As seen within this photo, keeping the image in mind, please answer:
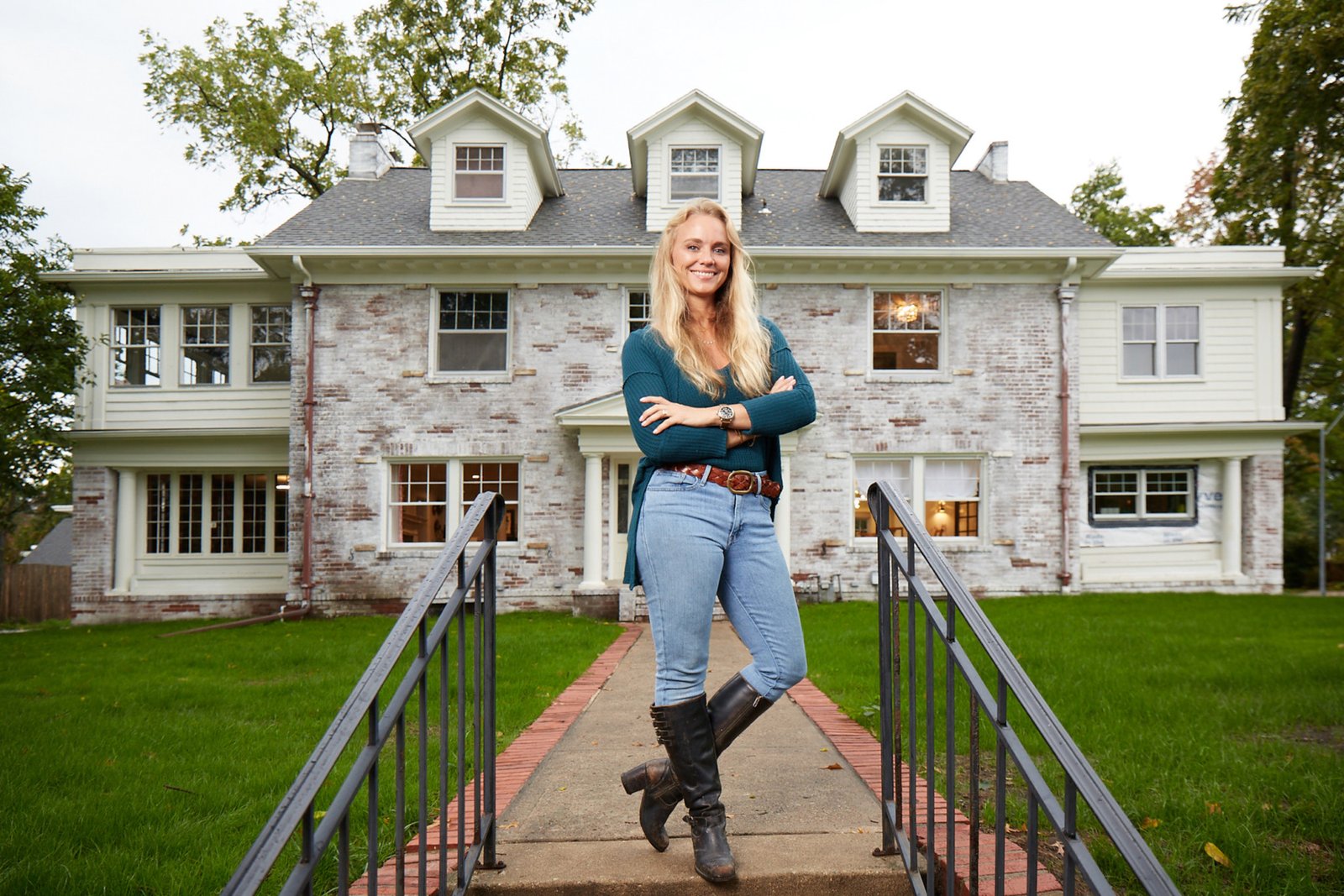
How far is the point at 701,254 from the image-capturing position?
241 cm

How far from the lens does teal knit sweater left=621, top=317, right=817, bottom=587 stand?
2211mm

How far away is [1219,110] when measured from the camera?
16.8m

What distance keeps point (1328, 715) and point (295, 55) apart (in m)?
23.1

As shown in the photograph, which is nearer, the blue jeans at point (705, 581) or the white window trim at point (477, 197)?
the blue jeans at point (705, 581)

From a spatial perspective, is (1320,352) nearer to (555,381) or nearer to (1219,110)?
(1219,110)

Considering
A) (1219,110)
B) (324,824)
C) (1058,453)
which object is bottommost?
(324,824)

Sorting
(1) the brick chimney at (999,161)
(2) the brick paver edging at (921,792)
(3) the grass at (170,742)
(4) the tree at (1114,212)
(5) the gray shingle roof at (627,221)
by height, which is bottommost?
(3) the grass at (170,742)

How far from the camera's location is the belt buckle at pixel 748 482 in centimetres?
226

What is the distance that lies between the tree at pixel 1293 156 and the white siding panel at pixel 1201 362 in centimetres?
149

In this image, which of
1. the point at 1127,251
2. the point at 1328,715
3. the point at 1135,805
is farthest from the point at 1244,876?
the point at 1127,251

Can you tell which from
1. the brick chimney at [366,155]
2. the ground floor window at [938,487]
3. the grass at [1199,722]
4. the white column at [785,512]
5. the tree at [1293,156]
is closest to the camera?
the grass at [1199,722]

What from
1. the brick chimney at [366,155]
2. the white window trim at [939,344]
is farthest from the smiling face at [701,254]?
the brick chimney at [366,155]

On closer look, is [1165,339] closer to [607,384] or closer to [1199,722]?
[607,384]

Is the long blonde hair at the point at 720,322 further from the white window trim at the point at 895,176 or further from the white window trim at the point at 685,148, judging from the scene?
the white window trim at the point at 895,176
